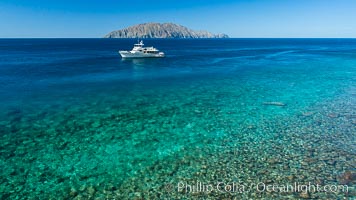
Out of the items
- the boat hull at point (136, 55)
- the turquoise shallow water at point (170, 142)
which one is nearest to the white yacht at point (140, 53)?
the boat hull at point (136, 55)

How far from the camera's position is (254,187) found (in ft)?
41.8

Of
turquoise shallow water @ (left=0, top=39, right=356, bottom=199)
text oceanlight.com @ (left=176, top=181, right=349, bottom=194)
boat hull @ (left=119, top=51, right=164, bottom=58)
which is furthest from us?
boat hull @ (left=119, top=51, right=164, bottom=58)

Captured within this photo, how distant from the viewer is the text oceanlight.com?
12.4 meters

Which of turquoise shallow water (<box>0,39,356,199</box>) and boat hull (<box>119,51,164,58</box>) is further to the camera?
boat hull (<box>119,51,164,58</box>)

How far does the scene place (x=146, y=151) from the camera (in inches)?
660

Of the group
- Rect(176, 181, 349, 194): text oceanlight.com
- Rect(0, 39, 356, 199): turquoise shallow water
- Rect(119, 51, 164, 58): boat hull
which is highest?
Rect(119, 51, 164, 58): boat hull

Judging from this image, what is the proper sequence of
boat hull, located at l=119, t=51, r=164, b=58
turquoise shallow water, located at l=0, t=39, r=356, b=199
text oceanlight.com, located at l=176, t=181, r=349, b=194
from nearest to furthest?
text oceanlight.com, located at l=176, t=181, r=349, b=194, turquoise shallow water, located at l=0, t=39, r=356, b=199, boat hull, located at l=119, t=51, r=164, b=58

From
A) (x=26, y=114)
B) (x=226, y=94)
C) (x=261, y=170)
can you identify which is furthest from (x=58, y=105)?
(x=261, y=170)

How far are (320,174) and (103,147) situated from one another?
511 inches

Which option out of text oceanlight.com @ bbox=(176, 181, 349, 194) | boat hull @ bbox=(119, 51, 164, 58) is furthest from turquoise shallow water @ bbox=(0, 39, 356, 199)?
boat hull @ bbox=(119, 51, 164, 58)

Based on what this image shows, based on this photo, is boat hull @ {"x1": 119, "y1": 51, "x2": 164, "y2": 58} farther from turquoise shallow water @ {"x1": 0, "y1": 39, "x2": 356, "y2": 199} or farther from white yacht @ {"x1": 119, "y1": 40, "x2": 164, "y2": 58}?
turquoise shallow water @ {"x1": 0, "y1": 39, "x2": 356, "y2": 199}

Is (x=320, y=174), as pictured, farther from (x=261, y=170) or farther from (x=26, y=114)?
(x=26, y=114)

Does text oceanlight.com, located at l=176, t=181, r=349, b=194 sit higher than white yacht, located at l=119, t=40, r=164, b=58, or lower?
lower

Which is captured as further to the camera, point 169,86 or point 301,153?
point 169,86
